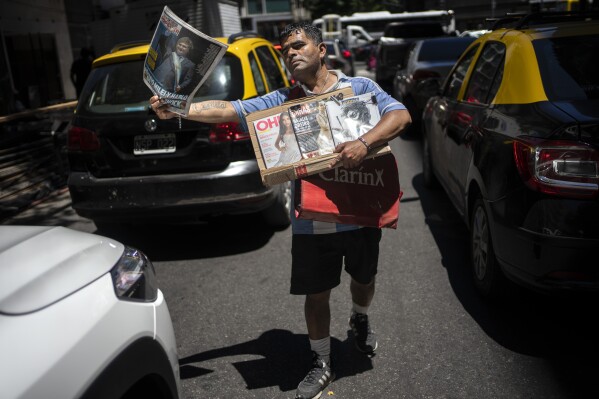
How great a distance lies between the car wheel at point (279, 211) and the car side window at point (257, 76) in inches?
33.9

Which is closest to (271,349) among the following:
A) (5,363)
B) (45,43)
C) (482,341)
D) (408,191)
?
(482,341)

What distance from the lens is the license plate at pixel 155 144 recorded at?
15.0 feet

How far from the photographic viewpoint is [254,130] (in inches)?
101

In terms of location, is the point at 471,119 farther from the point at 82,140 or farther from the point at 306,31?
the point at 82,140

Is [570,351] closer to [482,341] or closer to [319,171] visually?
[482,341]

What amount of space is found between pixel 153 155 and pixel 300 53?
89.1 inches

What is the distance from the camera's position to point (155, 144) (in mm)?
4582

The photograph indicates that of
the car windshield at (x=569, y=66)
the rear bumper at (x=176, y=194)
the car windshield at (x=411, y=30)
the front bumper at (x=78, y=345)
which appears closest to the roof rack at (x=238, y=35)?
the rear bumper at (x=176, y=194)

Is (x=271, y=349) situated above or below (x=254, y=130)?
below

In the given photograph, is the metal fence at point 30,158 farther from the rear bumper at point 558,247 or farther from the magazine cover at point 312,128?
the rear bumper at point 558,247

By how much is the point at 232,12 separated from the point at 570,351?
15934 mm

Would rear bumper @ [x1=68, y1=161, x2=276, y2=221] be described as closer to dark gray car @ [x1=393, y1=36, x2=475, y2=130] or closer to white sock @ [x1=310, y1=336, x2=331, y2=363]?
white sock @ [x1=310, y1=336, x2=331, y2=363]

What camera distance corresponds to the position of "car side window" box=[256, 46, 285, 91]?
5438 mm

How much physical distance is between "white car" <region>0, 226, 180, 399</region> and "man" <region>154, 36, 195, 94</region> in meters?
0.72
